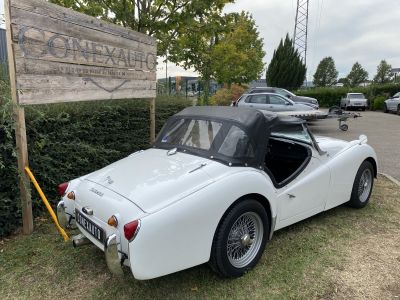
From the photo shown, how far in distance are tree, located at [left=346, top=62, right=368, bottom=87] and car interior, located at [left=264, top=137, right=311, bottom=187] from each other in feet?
247

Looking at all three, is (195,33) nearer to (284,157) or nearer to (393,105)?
(284,157)

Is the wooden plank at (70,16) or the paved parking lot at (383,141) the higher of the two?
the wooden plank at (70,16)

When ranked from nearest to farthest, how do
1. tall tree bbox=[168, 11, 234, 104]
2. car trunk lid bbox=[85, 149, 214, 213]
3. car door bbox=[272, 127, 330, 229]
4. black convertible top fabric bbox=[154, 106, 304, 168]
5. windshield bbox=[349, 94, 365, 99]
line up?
car trunk lid bbox=[85, 149, 214, 213] → black convertible top fabric bbox=[154, 106, 304, 168] → car door bbox=[272, 127, 330, 229] → tall tree bbox=[168, 11, 234, 104] → windshield bbox=[349, 94, 365, 99]

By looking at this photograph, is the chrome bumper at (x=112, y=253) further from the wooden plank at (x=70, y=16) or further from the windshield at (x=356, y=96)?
the windshield at (x=356, y=96)

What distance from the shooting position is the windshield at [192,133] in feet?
11.5

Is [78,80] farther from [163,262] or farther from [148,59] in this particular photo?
[163,262]

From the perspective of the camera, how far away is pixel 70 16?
419 cm

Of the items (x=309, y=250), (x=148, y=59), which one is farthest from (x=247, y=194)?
(x=148, y=59)

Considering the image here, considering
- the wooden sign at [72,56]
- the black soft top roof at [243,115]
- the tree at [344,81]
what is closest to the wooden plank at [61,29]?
the wooden sign at [72,56]

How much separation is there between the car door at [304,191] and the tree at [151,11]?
172 inches

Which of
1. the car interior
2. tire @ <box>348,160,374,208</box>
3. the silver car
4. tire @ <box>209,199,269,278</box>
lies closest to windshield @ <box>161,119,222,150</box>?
tire @ <box>209,199,269,278</box>

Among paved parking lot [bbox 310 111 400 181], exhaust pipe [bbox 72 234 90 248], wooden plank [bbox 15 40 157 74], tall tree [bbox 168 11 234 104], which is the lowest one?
paved parking lot [bbox 310 111 400 181]

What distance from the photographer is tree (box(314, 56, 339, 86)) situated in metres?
72.2

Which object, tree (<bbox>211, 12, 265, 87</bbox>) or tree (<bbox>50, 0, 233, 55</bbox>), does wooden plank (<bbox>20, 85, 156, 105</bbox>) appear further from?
tree (<bbox>211, 12, 265, 87</bbox>)
